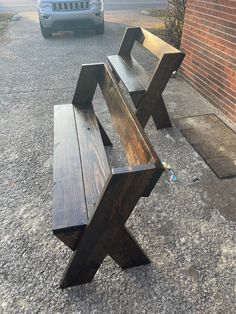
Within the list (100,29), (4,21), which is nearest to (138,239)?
(100,29)

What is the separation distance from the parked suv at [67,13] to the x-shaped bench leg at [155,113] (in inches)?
207

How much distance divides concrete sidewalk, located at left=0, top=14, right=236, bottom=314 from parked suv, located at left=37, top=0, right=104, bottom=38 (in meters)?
4.43

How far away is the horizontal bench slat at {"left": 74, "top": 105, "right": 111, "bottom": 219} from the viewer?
183 cm

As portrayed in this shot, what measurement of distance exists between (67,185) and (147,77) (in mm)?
1988

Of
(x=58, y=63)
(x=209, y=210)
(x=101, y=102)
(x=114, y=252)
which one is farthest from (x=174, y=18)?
(x=114, y=252)

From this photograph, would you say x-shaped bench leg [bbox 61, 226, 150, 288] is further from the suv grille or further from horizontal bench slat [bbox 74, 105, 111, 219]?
the suv grille

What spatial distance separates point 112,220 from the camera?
1.48 m

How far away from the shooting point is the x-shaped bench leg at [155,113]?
2.99m

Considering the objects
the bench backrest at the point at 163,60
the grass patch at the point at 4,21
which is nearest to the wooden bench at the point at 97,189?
the bench backrest at the point at 163,60

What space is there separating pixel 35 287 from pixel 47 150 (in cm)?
162

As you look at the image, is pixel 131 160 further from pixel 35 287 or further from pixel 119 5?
pixel 119 5

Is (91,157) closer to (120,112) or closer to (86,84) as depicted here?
(120,112)

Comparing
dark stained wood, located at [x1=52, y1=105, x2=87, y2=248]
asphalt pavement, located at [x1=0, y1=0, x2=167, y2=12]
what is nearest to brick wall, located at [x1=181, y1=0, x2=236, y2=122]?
dark stained wood, located at [x1=52, y1=105, x2=87, y2=248]

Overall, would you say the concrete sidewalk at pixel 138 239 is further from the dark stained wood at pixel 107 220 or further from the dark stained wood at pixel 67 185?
the dark stained wood at pixel 67 185
